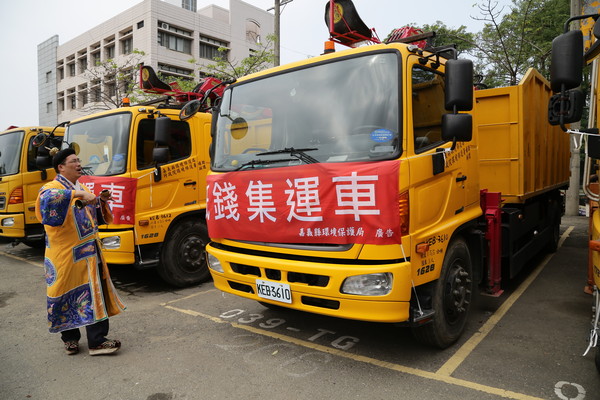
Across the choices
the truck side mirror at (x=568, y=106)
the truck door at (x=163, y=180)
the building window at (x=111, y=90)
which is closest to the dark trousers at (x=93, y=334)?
the truck door at (x=163, y=180)

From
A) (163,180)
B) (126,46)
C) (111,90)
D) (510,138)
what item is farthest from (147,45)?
(510,138)

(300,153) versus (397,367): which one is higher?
(300,153)

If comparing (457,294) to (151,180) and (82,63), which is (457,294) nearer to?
(151,180)

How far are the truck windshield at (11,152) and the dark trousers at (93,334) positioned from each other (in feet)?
17.2

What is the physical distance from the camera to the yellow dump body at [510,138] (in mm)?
4766

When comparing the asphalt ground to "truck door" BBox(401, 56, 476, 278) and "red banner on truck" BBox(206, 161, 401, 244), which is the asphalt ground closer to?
"truck door" BBox(401, 56, 476, 278)

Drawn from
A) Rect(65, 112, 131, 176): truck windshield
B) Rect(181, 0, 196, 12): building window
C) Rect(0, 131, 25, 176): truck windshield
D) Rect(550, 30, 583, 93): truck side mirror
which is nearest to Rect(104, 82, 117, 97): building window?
Rect(181, 0, 196, 12): building window

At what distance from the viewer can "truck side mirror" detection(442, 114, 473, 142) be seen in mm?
2844

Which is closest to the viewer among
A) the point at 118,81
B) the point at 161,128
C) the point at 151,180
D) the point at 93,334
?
the point at 93,334

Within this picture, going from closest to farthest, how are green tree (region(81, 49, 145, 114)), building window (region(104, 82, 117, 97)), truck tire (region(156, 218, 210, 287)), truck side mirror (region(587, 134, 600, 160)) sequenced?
truck side mirror (region(587, 134, 600, 160))
truck tire (region(156, 218, 210, 287))
green tree (region(81, 49, 145, 114))
building window (region(104, 82, 117, 97))

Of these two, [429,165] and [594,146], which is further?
[429,165]

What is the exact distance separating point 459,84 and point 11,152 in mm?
7996

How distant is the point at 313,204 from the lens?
2.91 metres

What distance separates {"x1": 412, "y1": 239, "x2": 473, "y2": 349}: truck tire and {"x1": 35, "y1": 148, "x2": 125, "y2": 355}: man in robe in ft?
8.62
